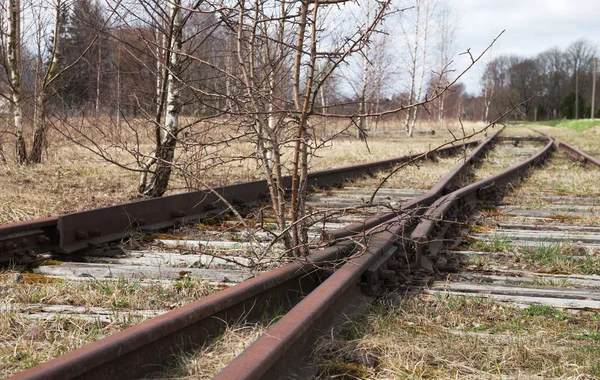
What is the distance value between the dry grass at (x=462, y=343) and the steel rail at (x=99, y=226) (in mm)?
965

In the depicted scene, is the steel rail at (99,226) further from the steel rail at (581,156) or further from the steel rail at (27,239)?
the steel rail at (581,156)

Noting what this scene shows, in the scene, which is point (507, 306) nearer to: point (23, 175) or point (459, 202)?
point (459, 202)

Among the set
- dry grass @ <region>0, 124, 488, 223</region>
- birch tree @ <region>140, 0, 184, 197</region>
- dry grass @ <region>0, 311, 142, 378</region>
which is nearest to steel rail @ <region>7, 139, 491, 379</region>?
dry grass @ <region>0, 311, 142, 378</region>

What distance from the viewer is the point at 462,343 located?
2422mm

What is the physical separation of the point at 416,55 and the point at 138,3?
2881cm

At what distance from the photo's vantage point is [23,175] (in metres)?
8.10

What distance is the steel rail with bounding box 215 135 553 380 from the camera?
1.81 m

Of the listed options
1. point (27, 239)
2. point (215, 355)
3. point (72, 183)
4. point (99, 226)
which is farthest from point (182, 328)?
point (72, 183)

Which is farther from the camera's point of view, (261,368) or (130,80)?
(130,80)

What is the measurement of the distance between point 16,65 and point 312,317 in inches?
342

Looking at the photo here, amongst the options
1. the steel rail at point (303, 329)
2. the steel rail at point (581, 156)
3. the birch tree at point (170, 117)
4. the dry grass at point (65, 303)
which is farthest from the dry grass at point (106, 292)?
the steel rail at point (581, 156)

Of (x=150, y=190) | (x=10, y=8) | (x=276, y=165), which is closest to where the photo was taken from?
(x=276, y=165)

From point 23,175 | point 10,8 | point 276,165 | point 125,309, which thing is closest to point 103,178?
point 23,175

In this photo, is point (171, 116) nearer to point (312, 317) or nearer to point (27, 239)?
point (27, 239)
